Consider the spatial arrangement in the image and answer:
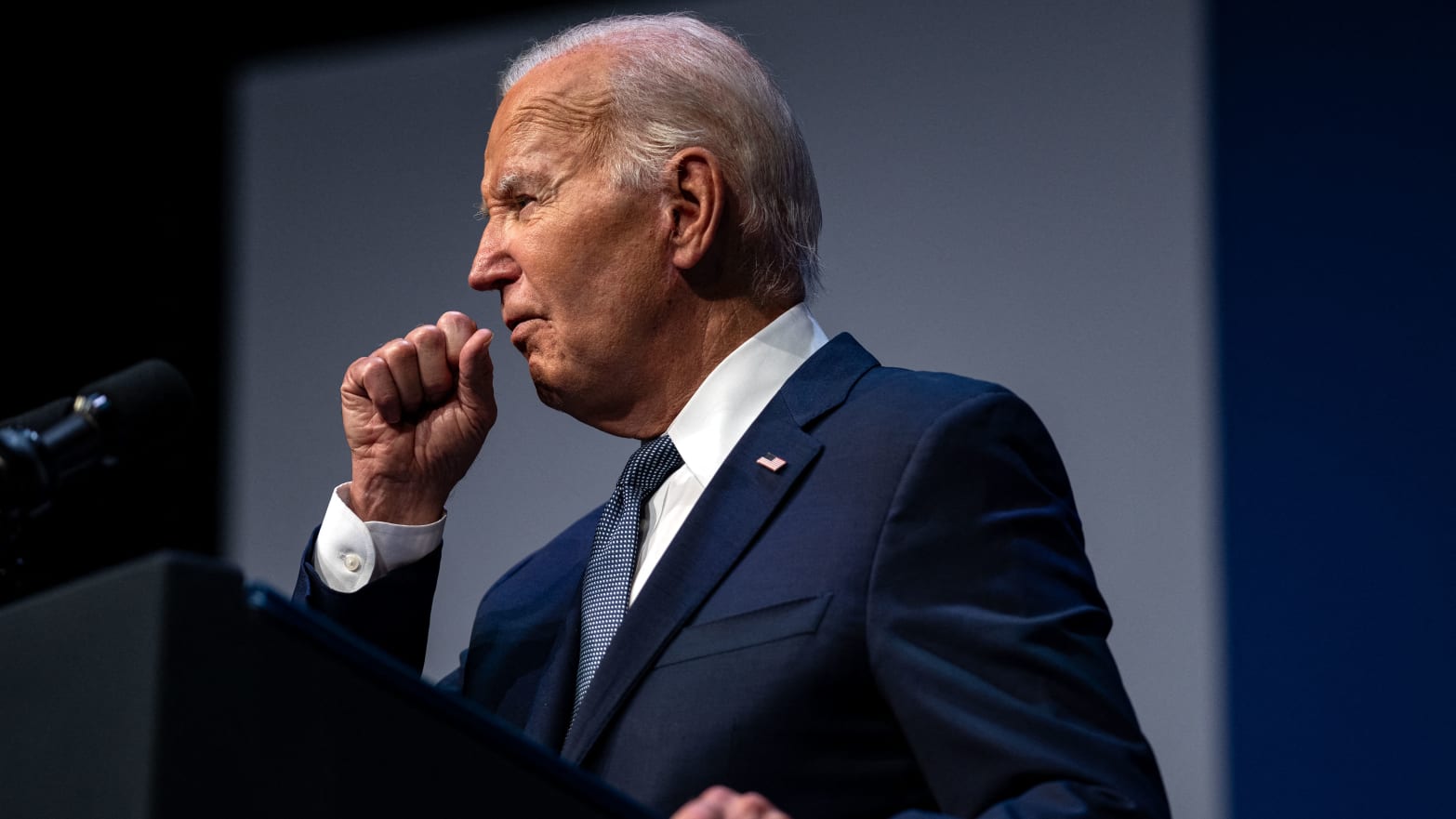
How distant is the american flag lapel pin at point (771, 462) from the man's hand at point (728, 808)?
26.3 inches

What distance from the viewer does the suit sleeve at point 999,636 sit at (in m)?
1.27

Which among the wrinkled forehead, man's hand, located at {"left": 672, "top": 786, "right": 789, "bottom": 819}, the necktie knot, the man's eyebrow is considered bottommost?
the necktie knot

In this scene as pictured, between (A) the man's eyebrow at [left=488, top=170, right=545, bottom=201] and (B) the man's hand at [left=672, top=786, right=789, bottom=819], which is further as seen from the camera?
(A) the man's eyebrow at [left=488, top=170, right=545, bottom=201]

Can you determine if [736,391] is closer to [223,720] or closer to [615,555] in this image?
[615,555]

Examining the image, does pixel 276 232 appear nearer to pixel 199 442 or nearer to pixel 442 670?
pixel 199 442

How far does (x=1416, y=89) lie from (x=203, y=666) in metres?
2.52

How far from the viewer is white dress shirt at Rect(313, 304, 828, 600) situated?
1721 mm

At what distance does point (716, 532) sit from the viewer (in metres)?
1.56

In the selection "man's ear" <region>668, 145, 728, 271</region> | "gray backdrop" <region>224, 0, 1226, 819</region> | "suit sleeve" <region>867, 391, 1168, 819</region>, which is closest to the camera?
"suit sleeve" <region>867, 391, 1168, 819</region>

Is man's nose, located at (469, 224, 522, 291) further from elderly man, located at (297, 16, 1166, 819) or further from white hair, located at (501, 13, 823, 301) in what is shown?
white hair, located at (501, 13, 823, 301)

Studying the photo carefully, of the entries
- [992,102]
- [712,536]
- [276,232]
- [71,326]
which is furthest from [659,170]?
[71,326]

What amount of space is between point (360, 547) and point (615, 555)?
360 mm

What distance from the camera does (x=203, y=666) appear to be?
747mm

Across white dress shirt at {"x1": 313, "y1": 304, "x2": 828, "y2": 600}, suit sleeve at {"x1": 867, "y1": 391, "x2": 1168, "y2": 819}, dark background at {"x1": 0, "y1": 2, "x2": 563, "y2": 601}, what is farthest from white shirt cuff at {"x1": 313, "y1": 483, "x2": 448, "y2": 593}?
dark background at {"x1": 0, "y1": 2, "x2": 563, "y2": 601}
